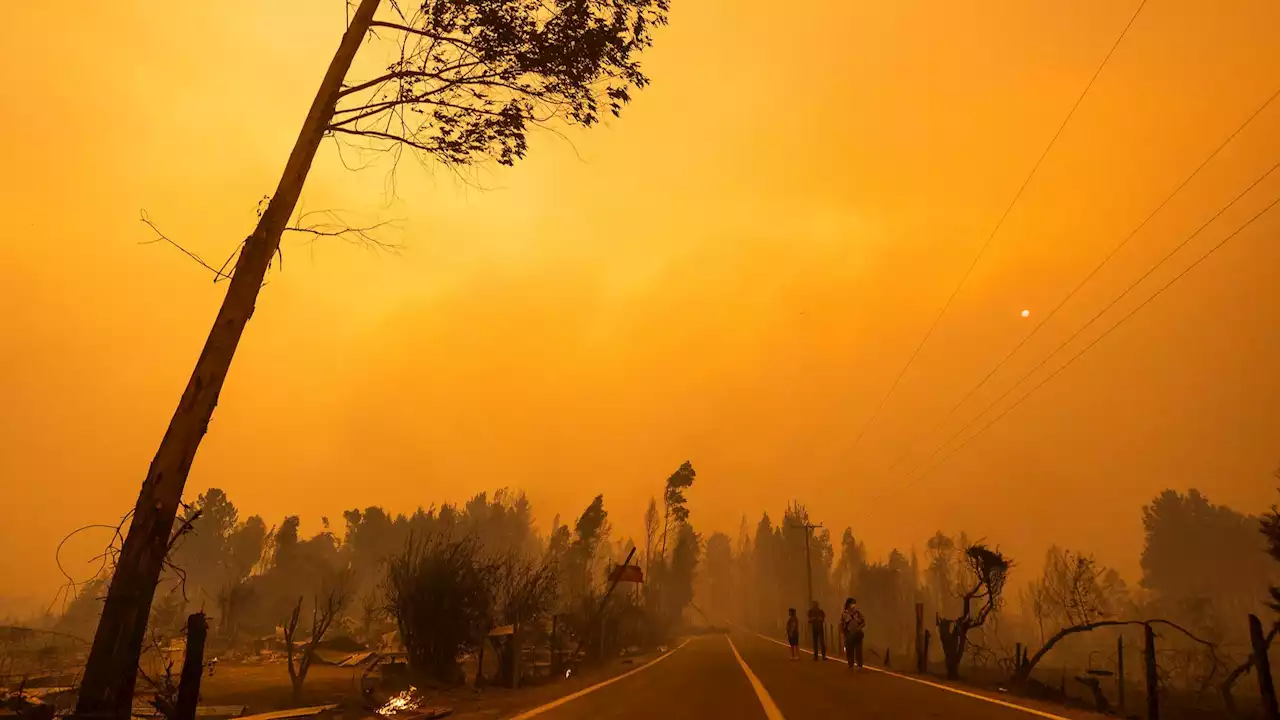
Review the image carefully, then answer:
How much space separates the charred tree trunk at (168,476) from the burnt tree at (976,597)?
19.1 meters

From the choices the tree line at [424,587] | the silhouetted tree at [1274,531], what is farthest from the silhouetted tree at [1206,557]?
the silhouetted tree at [1274,531]

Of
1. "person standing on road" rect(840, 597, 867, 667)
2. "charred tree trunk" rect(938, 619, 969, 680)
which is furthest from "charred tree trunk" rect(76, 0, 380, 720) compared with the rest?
"charred tree trunk" rect(938, 619, 969, 680)

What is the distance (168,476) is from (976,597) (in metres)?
21.4

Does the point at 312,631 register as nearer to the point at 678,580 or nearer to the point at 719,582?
the point at 678,580

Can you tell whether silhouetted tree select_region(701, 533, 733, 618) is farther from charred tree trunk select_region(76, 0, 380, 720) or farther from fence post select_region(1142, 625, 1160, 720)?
charred tree trunk select_region(76, 0, 380, 720)

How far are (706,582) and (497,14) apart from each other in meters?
204

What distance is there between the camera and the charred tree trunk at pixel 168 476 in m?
5.19

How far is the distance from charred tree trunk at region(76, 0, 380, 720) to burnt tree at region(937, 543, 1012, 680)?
1906 centimetres

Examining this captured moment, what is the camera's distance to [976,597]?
19.5 metres

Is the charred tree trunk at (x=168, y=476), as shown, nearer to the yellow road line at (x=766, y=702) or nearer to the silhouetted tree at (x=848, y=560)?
the yellow road line at (x=766, y=702)

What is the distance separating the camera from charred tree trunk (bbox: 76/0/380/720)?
204 inches

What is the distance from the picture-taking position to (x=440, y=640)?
44.3ft

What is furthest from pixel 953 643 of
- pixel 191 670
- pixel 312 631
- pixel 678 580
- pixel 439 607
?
pixel 678 580

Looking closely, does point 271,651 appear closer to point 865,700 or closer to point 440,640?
point 440,640
